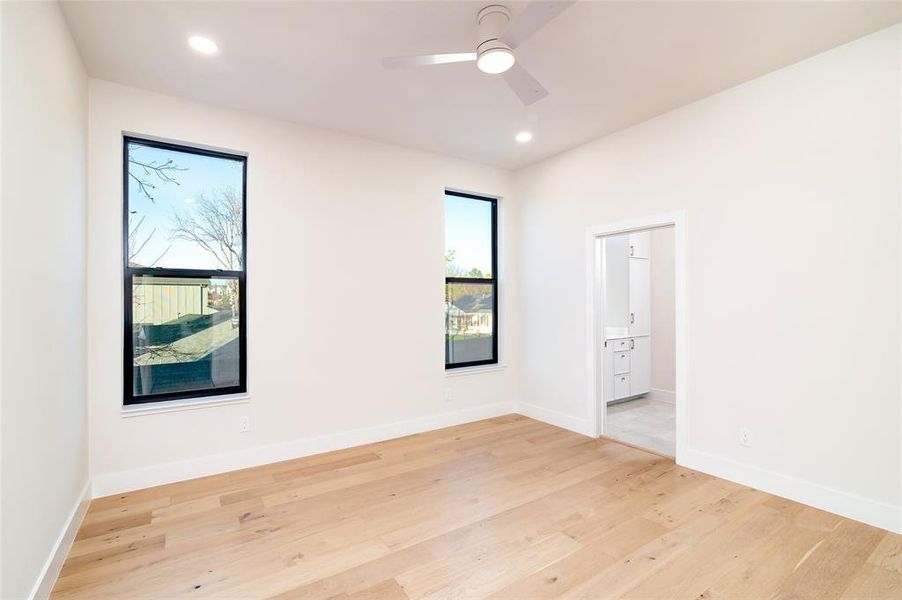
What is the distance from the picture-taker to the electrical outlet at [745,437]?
2959mm

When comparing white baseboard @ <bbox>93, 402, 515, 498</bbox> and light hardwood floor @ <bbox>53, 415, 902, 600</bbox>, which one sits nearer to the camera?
light hardwood floor @ <bbox>53, 415, 902, 600</bbox>

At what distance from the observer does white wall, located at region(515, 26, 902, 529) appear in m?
2.42

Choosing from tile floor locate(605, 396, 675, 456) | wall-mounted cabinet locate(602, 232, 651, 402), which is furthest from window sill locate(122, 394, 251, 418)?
wall-mounted cabinet locate(602, 232, 651, 402)

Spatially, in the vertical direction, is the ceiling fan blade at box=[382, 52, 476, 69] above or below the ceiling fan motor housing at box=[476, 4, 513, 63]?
below

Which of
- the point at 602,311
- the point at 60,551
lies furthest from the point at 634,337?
the point at 60,551

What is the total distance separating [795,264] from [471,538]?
2702mm

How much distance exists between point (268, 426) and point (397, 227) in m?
2.12

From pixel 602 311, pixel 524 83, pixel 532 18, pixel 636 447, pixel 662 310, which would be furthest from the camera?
pixel 662 310

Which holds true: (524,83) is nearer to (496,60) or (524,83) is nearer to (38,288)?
(496,60)

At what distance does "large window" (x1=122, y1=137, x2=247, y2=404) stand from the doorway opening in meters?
3.21

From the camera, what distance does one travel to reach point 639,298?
5.51 m

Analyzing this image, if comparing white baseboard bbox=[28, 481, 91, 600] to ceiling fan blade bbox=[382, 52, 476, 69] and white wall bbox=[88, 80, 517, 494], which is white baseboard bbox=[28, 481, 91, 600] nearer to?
white wall bbox=[88, 80, 517, 494]

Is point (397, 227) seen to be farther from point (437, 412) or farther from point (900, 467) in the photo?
point (900, 467)

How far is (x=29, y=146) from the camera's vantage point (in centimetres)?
175
